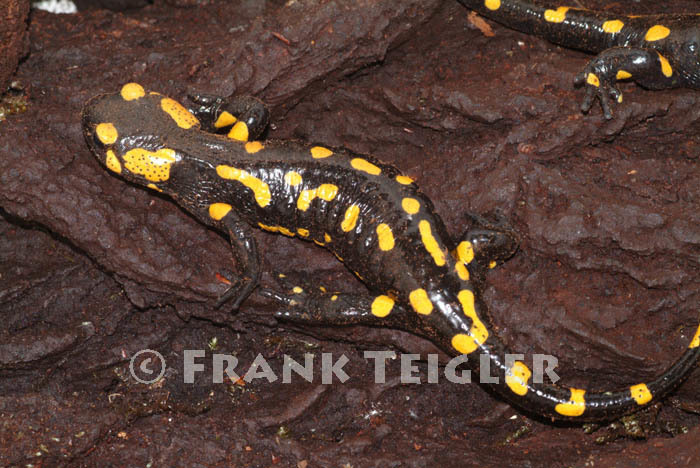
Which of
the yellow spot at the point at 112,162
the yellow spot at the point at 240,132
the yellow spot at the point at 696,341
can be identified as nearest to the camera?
the yellow spot at the point at 696,341

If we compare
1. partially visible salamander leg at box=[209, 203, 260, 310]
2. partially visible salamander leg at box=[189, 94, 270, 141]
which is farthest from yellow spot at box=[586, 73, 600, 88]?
partially visible salamander leg at box=[209, 203, 260, 310]

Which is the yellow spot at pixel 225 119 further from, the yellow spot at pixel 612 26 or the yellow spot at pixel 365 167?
the yellow spot at pixel 612 26

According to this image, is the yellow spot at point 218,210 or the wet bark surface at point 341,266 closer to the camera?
the wet bark surface at point 341,266

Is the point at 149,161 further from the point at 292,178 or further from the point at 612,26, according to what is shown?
the point at 612,26

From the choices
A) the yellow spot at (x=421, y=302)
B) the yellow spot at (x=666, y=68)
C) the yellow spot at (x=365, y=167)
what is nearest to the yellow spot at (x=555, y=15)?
the yellow spot at (x=666, y=68)

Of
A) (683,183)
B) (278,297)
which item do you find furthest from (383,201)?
(683,183)

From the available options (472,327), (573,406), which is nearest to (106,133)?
(472,327)

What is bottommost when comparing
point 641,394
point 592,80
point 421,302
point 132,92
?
point 641,394

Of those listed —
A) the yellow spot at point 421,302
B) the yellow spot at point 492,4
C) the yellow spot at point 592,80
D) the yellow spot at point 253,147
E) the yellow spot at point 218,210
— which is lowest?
the yellow spot at point 421,302
